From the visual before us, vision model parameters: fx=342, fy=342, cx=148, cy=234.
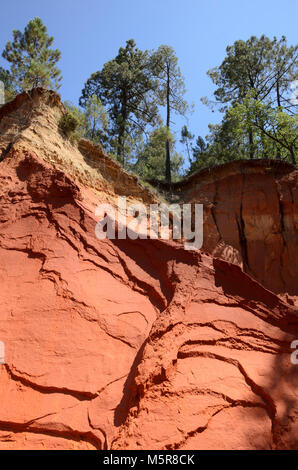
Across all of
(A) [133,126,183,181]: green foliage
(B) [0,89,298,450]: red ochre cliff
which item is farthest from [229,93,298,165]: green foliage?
(B) [0,89,298,450]: red ochre cliff

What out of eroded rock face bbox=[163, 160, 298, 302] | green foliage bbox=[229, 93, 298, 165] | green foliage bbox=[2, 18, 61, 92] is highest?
green foliage bbox=[2, 18, 61, 92]

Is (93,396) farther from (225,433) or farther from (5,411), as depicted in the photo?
(225,433)

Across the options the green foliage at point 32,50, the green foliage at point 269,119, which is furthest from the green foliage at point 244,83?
the green foliage at point 32,50

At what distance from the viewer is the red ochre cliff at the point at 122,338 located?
12.5 ft

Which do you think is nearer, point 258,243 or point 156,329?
point 156,329

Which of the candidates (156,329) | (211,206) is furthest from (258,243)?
(156,329)

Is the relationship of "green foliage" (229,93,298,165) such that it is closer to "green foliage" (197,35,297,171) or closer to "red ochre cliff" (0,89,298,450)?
"green foliage" (197,35,297,171)

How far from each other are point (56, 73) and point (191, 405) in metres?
16.2

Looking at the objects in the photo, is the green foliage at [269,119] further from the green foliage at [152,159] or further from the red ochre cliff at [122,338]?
the red ochre cliff at [122,338]

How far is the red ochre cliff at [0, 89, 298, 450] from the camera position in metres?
3.81

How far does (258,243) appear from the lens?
11.7 m

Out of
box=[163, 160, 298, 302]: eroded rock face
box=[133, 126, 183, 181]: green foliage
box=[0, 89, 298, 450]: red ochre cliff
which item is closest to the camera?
box=[0, 89, 298, 450]: red ochre cliff

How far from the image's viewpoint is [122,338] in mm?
4926
